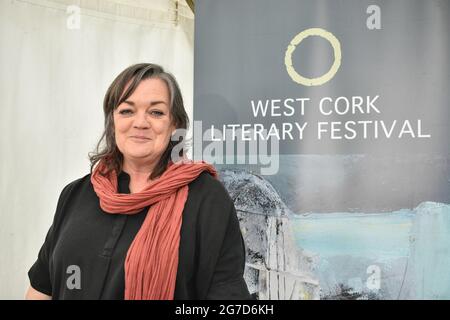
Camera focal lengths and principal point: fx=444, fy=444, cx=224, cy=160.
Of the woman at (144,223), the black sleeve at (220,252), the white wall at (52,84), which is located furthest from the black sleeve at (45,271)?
the white wall at (52,84)

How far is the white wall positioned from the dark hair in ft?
3.60

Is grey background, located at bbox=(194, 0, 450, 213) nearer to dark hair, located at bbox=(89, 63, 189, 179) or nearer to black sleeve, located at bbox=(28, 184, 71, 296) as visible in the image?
dark hair, located at bbox=(89, 63, 189, 179)

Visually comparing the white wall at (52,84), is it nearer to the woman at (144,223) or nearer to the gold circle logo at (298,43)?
the gold circle logo at (298,43)

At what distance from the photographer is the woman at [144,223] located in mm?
983

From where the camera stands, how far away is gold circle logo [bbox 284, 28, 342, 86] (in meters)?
1.85

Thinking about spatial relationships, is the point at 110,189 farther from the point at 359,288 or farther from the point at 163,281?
the point at 359,288

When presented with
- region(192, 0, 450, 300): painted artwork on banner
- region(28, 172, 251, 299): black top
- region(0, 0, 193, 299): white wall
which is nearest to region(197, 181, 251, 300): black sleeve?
region(28, 172, 251, 299): black top

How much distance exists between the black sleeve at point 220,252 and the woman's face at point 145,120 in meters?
0.19

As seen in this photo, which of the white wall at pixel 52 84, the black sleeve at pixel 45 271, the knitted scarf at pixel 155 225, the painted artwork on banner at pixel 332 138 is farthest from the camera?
the white wall at pixel 52 84

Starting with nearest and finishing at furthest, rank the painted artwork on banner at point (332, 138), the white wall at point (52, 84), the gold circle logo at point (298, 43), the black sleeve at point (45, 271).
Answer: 1. the black sleeve at point (45, 271)
2. the painted artwork on banner at point (332, 138)
3. the gold circle logo at point (298, 43)
4. the white wall at point (52, 84)

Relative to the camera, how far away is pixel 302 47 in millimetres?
1889

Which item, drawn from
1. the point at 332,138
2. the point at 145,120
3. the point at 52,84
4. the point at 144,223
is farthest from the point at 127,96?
the point at 52,84

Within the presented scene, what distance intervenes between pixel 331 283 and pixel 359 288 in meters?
0.11

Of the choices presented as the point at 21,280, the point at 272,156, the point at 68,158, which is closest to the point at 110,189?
the point at 272,156
